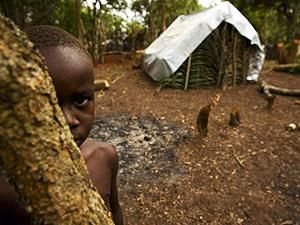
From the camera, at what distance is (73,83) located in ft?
2.87

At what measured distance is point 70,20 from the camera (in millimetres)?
11852

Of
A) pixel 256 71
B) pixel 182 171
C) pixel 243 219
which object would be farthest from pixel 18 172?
pixel 256 71

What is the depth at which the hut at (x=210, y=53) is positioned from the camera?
7652mm

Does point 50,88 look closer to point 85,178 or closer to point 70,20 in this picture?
point 85,178

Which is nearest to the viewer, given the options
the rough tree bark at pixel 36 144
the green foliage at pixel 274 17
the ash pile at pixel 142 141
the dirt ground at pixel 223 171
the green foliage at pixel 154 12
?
the rough tree bark at pixel 36 144

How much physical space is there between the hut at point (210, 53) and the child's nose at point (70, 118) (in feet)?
22.7

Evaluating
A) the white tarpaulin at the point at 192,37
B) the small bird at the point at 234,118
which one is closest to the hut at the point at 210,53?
the white tarpaulin at the point at 192,37

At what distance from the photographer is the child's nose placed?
0.86 m

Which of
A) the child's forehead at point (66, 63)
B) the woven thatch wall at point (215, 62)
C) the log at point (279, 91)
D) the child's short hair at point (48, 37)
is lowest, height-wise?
the log at point (279, 91)

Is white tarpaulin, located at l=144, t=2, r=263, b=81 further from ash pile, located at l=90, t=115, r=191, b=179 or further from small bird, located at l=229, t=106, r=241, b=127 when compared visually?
small bird, located at l=229, t=106, r=241, b=127

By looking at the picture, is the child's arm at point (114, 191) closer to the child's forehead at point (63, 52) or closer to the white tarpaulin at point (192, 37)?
the child's forehead at point (63, 52)

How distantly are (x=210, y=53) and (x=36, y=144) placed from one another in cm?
763

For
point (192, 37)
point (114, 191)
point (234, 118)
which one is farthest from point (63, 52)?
point (192, 37)

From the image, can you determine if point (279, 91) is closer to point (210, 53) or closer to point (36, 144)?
point (210, 53)
